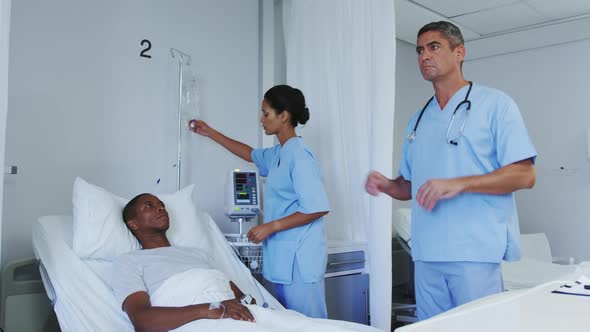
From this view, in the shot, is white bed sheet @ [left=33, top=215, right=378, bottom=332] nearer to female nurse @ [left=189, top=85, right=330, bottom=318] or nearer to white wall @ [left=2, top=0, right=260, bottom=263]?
female nurse @ [left=189, top=85, right=330, bottom=318]

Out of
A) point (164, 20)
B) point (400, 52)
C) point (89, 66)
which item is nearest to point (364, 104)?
point (164, 20)

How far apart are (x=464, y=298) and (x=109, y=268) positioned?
1231 millimetres

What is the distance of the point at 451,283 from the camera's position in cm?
153

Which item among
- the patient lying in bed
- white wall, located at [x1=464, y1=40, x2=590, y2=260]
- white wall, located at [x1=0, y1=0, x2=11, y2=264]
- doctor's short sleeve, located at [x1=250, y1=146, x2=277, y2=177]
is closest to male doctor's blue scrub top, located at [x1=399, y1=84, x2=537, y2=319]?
the patient lying in bed

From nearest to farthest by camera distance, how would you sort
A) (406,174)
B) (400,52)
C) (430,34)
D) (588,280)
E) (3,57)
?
(588,280) < (3,57) < (430,34) < (406,174) < (400,52)

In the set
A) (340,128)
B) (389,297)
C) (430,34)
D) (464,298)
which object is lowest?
(389,297)

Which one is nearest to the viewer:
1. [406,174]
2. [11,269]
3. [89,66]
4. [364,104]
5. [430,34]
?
[430,34]

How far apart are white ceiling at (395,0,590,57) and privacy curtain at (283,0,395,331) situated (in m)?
0.81

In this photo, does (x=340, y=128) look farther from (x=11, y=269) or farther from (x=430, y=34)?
(x=11, y=269)

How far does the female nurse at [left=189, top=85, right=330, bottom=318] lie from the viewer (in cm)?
198

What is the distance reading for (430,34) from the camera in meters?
1.61

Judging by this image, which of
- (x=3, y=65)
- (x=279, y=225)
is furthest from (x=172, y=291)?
(x=3, y=65)

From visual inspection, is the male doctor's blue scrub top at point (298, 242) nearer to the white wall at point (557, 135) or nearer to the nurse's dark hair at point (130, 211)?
the nurse's dark hair at point (130, 211)

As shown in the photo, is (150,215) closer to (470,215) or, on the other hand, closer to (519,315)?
(470,215)
